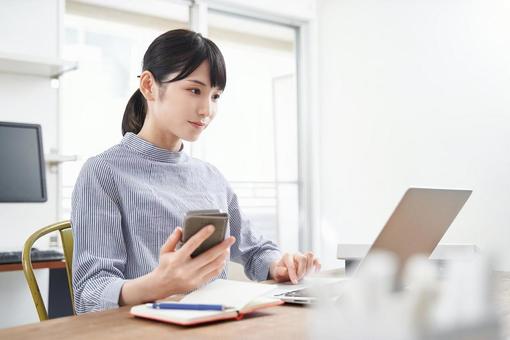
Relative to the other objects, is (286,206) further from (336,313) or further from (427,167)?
(336,313)

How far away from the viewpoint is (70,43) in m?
3.15

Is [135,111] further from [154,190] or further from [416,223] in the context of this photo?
[416,223]

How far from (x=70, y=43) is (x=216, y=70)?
6.90 ft

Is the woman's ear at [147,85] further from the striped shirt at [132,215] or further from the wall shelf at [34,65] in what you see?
the wall shelf at [34,65]

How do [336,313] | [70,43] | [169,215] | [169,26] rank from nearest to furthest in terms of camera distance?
[336,313]
[169,215]
[70,43]
[169,26]

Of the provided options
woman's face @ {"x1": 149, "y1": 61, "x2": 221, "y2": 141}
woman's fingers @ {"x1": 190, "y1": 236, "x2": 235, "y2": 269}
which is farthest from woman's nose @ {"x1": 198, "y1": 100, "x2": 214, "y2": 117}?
woman's fingers @ {"x1": 190, "y1": 236, "x2": 235, "y2": 269}

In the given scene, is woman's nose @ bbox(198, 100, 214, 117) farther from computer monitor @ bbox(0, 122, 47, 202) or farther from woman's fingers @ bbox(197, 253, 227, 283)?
computer monitor @ bbox(0, 122, 47, 202)

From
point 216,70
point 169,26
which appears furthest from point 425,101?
point 216,70

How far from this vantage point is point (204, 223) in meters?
0.85

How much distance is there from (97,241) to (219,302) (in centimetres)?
33

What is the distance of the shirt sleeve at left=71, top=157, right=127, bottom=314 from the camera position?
1046 mm

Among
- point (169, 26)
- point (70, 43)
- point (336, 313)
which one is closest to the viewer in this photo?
point (336, 313)

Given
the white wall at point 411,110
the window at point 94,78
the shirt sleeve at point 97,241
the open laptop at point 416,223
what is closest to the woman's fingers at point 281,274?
the open laptop at point 416,223

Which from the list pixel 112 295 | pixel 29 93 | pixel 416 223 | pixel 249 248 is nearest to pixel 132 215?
pixel 112 295
